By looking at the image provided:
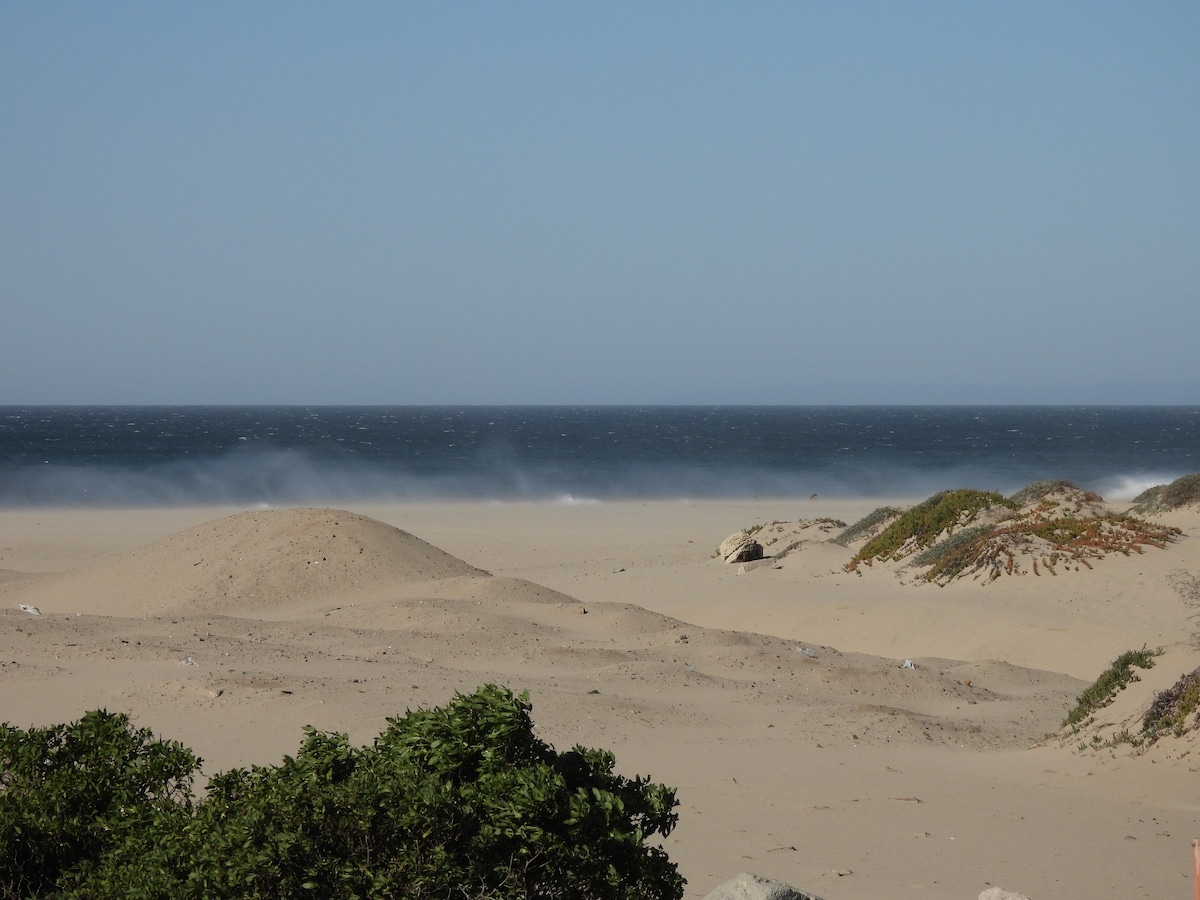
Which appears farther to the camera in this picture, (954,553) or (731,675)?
(954,553)

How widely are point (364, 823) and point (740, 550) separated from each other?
65.5 ft

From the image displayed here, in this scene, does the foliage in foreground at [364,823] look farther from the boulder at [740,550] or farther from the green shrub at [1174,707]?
the boulder at [740,550]

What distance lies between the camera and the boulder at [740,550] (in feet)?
76.2

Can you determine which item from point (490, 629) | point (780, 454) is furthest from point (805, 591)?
point (780, 454)

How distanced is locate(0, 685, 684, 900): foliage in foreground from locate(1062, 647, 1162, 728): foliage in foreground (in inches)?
241

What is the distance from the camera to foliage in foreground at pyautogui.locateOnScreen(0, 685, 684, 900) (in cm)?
369

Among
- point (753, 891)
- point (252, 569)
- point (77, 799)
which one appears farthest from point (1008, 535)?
point (77, 799)

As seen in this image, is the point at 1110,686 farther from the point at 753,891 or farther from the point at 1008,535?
the point at 1008,535

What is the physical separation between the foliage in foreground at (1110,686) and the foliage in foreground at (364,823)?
241 inches

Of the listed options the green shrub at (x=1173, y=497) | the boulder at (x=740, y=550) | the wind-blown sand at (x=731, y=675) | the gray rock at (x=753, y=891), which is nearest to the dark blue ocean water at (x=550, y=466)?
the green shrub at (x=1173, y=497)

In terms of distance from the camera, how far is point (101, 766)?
180 inches

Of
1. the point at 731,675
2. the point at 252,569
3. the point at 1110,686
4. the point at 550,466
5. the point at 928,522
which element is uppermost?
the point at 928,522

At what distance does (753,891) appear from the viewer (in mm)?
4469

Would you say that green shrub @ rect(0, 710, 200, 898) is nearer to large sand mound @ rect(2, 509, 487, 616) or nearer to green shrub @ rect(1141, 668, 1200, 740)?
green shrub @ rect(1141, 668, 1200, 740)
